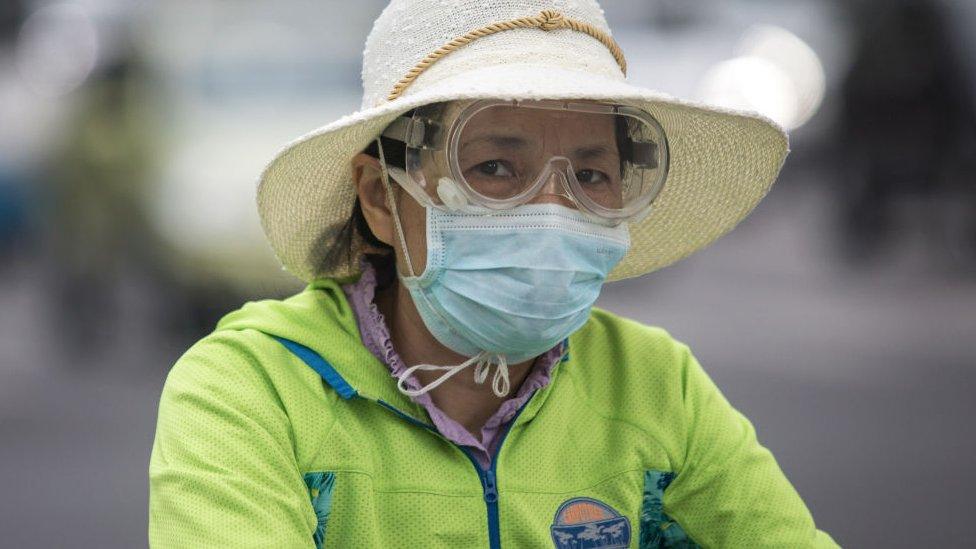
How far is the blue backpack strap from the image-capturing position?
236 centimetres

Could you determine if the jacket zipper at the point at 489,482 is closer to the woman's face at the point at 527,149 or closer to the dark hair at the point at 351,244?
the woman's face at the point at 527,149

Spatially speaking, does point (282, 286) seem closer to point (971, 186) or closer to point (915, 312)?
point (915, 312)

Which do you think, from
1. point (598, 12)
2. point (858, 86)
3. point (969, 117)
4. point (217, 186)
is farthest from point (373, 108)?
point (858, 86)

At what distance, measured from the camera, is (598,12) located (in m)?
2.62

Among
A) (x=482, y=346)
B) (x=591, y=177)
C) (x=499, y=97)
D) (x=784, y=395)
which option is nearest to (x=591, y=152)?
(x=591, y=177)

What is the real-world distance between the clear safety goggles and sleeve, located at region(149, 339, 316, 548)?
1.48 ft

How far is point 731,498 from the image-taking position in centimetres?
253

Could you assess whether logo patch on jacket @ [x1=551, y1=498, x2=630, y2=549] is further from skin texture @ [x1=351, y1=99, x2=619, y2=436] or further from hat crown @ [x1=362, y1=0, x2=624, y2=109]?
hat crown @ [x1=362, y1=0, x2=624, y2=109]

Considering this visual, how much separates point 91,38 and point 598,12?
1159cm

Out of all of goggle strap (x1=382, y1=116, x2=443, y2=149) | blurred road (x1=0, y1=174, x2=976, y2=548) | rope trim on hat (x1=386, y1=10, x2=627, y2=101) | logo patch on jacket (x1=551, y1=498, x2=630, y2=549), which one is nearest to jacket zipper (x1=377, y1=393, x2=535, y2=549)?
Answer: logo patch on jacket (x1=551, y1=498, x2=630, y2=549)

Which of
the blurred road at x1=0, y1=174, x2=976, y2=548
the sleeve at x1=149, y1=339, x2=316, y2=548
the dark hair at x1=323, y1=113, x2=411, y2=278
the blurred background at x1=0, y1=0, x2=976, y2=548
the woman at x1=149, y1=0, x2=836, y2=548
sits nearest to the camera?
the sleeve at x1=149, y1=339, x2=316, y2=548

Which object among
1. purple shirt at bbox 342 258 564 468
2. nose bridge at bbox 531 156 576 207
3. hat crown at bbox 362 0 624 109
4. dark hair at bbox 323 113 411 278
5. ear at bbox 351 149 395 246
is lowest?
purple shirt at bbox 342 258 564 468

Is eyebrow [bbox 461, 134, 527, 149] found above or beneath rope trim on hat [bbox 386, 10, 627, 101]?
Answer: beneath

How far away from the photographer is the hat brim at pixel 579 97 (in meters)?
2.34
